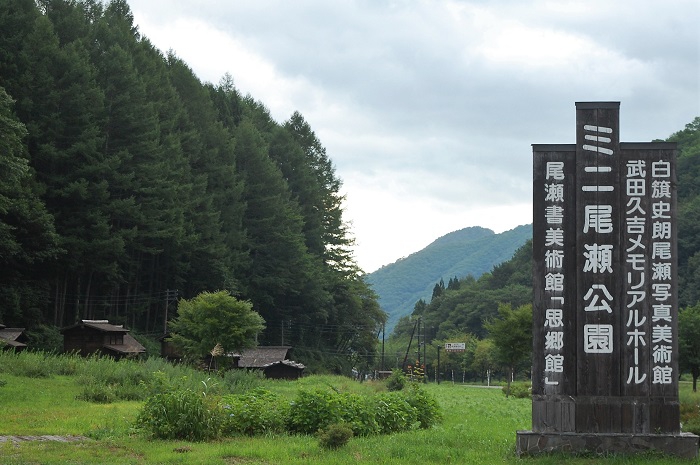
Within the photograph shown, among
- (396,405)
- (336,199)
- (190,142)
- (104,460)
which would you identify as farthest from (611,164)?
(336,199)

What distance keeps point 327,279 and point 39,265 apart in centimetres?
3793

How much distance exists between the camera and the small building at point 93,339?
4719 centimetres

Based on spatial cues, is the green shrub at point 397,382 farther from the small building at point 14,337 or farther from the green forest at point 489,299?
the green forest at point 489,299

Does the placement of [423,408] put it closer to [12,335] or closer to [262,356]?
[12,335]

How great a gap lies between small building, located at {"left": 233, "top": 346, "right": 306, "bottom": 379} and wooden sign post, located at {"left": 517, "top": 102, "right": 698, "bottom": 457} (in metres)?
45.1

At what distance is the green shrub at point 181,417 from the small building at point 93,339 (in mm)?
30861

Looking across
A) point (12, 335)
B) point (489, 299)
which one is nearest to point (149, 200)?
point (12, 335)

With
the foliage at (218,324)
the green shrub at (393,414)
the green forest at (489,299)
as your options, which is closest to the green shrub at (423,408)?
the green shrub at (393,414)

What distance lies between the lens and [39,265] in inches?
1967

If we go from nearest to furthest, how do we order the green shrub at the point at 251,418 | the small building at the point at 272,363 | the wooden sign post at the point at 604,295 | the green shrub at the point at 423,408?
the wooden sign post at the point at 604,295 → the green shrub at the point at 251,418 → the green shrub at the point at 423,408 → the small building at the point at 272,363

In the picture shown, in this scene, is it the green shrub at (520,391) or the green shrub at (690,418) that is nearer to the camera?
the green shrub at (690,418)

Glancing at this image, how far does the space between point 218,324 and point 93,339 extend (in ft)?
24.5

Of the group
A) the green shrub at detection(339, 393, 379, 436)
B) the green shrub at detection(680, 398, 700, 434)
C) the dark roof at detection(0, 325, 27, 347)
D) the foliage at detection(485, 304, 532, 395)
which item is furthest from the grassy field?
the foliage at detection(485, 304, 532, 395)

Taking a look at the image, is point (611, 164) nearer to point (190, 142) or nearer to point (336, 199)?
point (190, 142)
